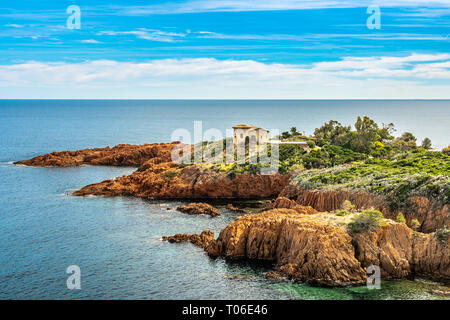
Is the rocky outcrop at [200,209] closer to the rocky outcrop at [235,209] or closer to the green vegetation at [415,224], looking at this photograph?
the rocky outcrop at [235,209]

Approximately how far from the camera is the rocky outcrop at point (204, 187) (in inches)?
2724

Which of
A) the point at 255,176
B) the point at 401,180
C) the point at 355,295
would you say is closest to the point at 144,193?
the point at 255,176

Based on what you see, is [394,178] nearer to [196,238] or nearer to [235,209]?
[235,209]

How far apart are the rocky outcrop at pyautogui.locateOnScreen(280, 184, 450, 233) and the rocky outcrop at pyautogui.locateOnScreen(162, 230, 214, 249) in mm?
15011

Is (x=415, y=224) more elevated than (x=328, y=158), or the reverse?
(x=328, y=158)

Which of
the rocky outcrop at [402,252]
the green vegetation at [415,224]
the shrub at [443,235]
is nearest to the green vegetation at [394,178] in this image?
the green vegetation at [415,224]

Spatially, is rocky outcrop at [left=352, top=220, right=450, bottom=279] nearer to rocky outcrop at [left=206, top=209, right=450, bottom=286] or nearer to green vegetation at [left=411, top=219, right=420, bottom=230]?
rocky outcrop at [left=206, top=209, right=450, bottom=286]

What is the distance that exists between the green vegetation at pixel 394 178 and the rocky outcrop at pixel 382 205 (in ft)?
2.21

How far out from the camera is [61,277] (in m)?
37.9

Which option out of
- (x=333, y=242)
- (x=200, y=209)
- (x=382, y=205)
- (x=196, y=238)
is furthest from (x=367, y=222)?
(x=200, y=209)

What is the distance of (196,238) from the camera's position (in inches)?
1827

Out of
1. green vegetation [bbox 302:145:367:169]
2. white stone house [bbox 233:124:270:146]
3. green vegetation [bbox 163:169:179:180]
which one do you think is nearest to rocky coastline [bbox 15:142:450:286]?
green vegetation [bbox 302:145:367:169]

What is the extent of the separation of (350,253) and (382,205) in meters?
12.3

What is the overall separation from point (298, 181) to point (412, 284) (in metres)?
28.2
